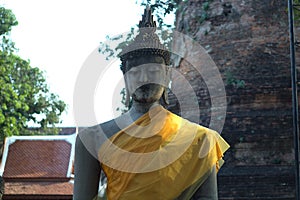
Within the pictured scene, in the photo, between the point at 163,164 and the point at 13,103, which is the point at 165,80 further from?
the point at 13,103

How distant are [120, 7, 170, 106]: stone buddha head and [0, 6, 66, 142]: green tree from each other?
40.3 ft

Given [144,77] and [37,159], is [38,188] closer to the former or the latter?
[37,159]

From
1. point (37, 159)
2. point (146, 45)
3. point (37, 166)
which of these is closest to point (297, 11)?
point (146, 45)

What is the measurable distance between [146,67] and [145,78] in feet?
0.19

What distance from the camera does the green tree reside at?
1540cm

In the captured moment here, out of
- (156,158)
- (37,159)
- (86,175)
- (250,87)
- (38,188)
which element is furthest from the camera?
(37,159)

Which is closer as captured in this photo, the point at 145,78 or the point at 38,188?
the point at 145,78

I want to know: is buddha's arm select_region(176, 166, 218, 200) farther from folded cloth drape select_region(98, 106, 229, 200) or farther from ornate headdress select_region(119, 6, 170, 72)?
ornate headdress select_region(119, 6, 170, 72)

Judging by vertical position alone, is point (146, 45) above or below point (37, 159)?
above

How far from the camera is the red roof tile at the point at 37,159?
1521 centimetres

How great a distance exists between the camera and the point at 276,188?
7363 millimetres

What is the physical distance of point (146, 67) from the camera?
8.39 feet

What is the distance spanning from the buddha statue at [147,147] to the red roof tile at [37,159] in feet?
42.1

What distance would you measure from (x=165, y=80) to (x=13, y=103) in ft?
44.5
